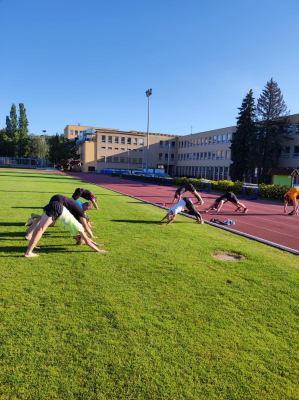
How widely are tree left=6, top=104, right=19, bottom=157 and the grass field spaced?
296 ft

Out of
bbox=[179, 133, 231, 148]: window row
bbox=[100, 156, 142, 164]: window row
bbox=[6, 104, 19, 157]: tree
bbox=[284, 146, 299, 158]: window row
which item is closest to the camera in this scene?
bbox=[284, 146, 299, 158]: window row

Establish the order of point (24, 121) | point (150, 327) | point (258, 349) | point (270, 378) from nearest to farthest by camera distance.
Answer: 1. point (270, 378)
2. point (258, 349)
3. point (150, 327)
4. point (24, 121)

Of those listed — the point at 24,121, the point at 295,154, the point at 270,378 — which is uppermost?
the point at 24,121

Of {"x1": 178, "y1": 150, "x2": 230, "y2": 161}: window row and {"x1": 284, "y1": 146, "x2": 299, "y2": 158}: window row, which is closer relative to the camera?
{"x1": 284, "y1": 146, "x2": 299, "y2": 158}: window row

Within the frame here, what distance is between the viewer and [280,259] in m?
6.71

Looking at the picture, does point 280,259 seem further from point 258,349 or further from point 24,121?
point 24,121

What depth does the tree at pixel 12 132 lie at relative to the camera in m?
86.5

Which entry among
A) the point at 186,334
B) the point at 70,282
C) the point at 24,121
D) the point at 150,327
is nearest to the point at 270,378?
the point at 186,334

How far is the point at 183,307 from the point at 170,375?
139 centimetres

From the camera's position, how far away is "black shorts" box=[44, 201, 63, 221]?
230 inches

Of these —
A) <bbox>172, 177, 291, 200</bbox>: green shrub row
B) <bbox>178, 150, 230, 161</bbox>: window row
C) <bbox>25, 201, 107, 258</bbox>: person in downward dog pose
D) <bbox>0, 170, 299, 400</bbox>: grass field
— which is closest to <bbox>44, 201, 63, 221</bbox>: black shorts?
<bbox>25, 201, 107, 258</bbox>: person in downward dog pose

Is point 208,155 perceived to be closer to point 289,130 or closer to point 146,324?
point 289,130

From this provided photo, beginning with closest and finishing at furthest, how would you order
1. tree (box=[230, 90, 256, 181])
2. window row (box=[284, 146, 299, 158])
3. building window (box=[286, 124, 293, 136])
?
window row (box=[284, 146, 299, 158]) < building window (box=[286, 124, 293, 136]) < tree (box=[230, 90, 256, 181])

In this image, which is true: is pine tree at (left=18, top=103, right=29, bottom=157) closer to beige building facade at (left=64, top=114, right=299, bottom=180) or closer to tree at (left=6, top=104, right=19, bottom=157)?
tree at (left=6, top=104, right=19, bottom=157)
